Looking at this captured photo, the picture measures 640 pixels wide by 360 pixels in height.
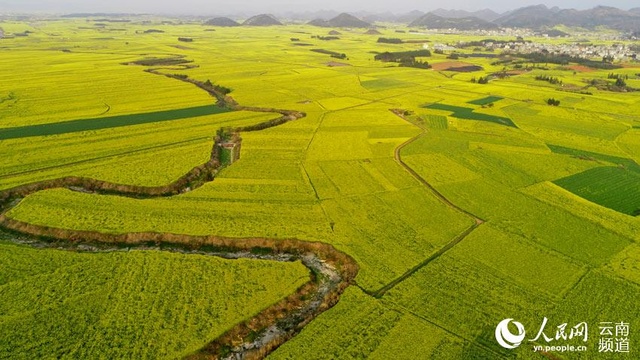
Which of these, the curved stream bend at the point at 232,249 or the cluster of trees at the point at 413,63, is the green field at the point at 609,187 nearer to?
the curved stream bend at the point at 232,249

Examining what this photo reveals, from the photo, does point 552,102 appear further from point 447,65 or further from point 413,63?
point 413,63

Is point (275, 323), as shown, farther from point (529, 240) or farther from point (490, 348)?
point (529, 240)

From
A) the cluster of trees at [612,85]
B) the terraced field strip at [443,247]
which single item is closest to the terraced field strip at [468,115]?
the terraced field strip at [443,247]

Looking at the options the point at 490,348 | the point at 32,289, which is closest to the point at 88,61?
the point at 32,289

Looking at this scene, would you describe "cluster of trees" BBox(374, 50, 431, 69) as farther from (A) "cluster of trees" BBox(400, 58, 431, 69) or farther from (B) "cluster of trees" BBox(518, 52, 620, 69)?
(B) "cluster of trees" BBox(518, 52, 620, 69)


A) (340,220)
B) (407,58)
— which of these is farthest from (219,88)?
(407,58)
